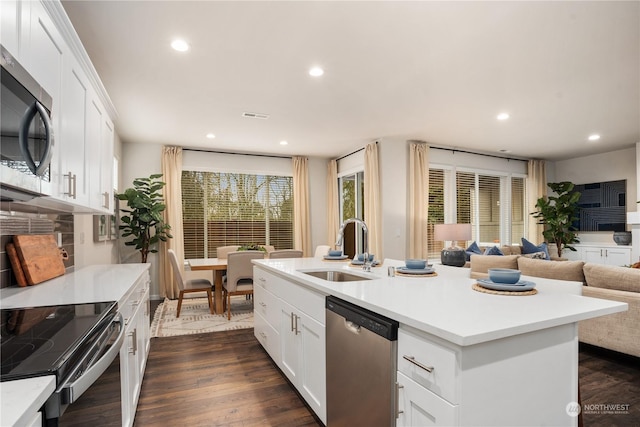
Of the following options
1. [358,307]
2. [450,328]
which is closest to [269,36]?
[358,307]

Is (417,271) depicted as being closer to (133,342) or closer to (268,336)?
(268,336)

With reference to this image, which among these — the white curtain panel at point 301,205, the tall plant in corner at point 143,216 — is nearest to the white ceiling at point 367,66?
the tall plant in corner at point 143,216

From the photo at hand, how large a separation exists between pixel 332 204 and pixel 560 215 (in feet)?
15.1

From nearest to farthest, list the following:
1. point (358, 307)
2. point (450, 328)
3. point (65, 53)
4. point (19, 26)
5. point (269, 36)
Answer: point (450, 328) → point (19, 26) → point (358, 307) → point (65, 53) → point (269, 36)

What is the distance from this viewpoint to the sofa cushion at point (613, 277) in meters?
2.85

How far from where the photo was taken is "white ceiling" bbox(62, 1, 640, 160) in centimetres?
232

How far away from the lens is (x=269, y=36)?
258 cm

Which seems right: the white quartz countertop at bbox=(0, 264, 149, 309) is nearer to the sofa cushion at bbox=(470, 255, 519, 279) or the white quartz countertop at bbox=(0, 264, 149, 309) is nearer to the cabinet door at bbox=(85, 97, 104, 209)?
the cabinet door at bbox=(85, 97, 104, 209)

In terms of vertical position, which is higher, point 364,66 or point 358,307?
point 364,66

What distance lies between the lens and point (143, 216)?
4.97 meters

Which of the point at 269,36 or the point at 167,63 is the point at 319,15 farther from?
the point at 167,63

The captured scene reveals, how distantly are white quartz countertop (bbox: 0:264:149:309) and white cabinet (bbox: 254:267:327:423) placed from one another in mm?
1004

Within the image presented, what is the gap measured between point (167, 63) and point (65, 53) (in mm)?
1270

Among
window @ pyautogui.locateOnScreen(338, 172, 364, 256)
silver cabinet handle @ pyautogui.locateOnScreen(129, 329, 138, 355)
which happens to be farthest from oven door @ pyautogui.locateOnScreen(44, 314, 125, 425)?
window @ pyautogui.locateOnScreen(338, 172, 364, 256)
